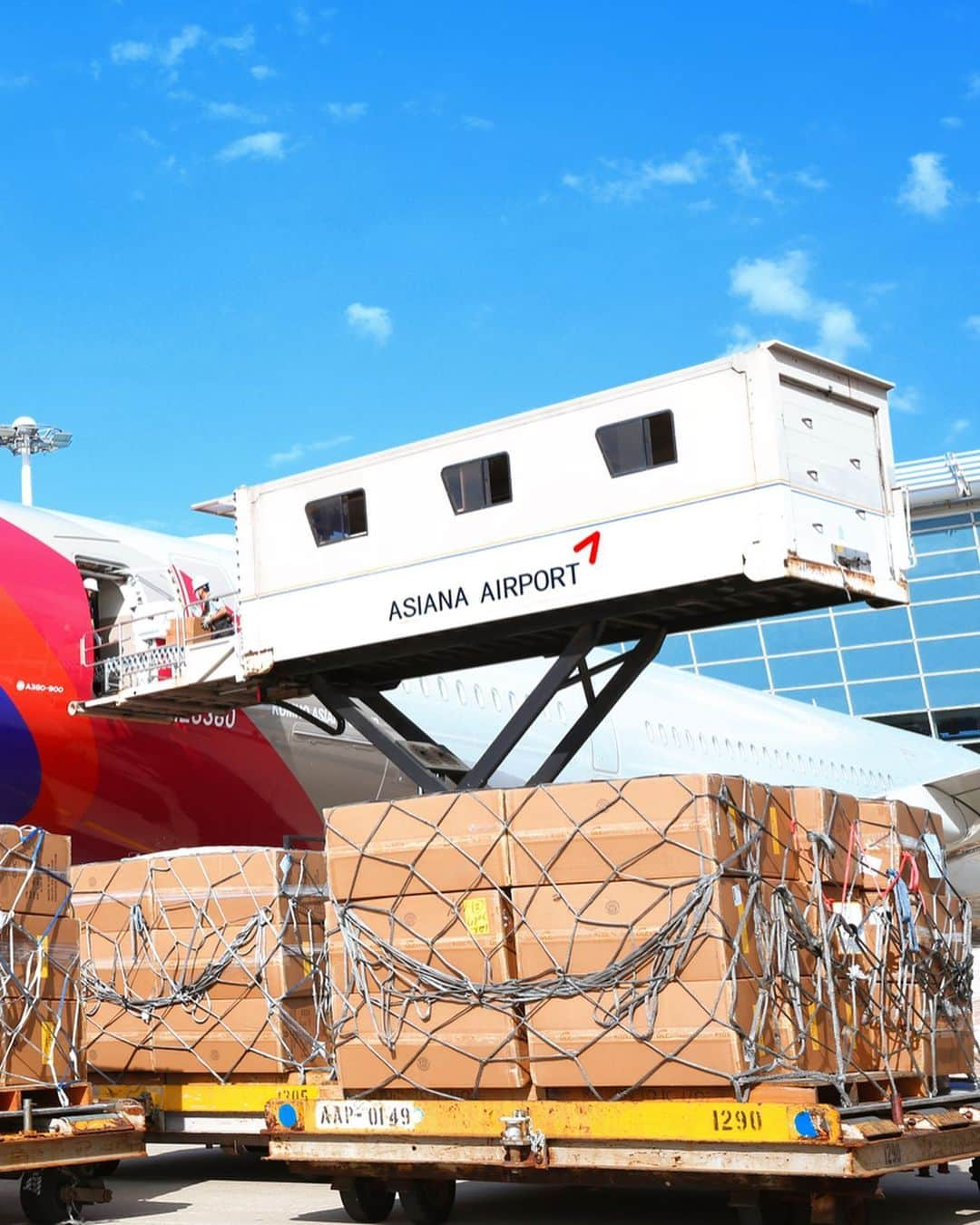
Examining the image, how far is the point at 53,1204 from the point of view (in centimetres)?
909

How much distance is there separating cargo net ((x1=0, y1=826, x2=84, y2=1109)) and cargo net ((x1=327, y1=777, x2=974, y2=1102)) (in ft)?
5.67

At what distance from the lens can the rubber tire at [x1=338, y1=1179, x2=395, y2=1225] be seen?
8.81 meters

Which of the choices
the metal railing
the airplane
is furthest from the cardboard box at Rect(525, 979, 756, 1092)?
the metal railing

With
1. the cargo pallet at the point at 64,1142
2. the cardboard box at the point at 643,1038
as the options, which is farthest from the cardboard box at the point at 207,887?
the cardboard box at the point at 643,1038

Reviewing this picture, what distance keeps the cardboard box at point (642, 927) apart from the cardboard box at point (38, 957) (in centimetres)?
294

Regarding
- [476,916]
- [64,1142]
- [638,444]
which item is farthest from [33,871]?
[638,444]

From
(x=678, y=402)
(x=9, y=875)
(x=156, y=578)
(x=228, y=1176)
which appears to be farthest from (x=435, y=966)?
(x=156, y=578)

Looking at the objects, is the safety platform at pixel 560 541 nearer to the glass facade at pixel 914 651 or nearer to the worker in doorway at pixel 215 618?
the worker in doorway at pixel 215 618

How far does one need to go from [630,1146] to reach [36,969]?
144 inches

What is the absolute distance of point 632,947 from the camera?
7734mm

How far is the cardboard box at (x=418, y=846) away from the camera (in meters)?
8.32

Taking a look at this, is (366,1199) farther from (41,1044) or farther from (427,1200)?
(41,1044)

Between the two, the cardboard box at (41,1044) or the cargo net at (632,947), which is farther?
the cardboard box at (41,1044)

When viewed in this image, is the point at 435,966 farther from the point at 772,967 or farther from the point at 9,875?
the point at 9,875
